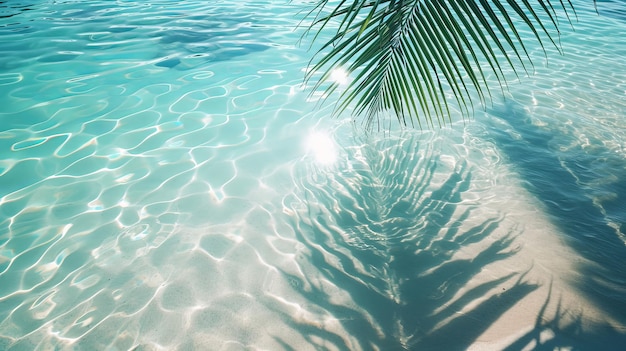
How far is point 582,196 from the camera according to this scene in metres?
2.94

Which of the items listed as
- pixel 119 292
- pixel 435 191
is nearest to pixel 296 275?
pixel 119 292

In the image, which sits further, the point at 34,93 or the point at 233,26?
the point at 233,26

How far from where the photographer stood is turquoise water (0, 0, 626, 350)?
203 cm

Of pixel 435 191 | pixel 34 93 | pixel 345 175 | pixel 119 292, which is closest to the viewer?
pixel 119 292

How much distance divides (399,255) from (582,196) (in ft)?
6.04

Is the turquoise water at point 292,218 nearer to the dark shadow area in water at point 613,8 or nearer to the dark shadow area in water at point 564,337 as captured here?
the dark shadow area in water at point 564,337

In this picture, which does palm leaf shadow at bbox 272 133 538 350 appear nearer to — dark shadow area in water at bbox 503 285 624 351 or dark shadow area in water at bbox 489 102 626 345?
dark shadow area in water at bbox 503 285 624 351

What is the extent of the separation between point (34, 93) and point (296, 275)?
15.5 ft

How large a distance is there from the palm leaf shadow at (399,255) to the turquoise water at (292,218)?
14 millimetres

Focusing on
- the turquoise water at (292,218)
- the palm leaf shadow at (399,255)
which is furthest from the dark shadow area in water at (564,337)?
the palm leaf shadow at (399,255)

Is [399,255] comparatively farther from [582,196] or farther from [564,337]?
[582,196]

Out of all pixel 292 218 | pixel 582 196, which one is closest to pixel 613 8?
pixel 582 196

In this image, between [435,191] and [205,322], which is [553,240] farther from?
[205,322]

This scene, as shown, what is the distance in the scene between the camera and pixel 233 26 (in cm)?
739
